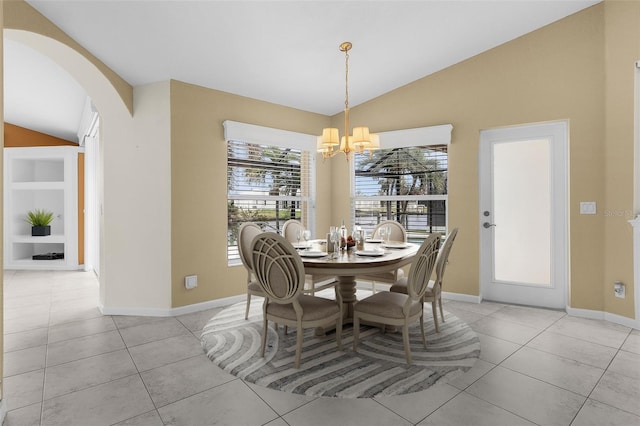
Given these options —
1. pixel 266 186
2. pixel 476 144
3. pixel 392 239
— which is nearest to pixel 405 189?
pixel 392 239

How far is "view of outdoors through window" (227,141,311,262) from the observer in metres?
4.04

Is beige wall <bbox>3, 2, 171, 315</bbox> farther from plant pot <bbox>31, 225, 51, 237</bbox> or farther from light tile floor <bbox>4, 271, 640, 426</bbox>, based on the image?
plant pot <bbox>31, 225, 51, 237</bbox>

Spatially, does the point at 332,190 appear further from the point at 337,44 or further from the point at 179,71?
the point at 179,71

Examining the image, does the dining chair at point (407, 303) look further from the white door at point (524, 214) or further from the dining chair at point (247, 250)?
the white door at point (524, 214)

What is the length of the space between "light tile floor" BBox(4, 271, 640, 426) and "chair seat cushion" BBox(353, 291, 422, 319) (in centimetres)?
51

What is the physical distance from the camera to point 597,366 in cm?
234

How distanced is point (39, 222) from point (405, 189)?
21.6 ft

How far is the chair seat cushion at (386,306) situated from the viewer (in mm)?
2359

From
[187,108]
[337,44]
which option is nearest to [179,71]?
[187,108]

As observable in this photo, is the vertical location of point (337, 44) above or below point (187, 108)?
above

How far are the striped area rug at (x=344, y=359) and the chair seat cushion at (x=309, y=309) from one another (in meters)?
0.34

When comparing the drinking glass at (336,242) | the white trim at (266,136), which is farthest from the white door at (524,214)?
the white trim at (266,136)

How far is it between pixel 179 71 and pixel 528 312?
4320mm

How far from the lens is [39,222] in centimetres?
629
